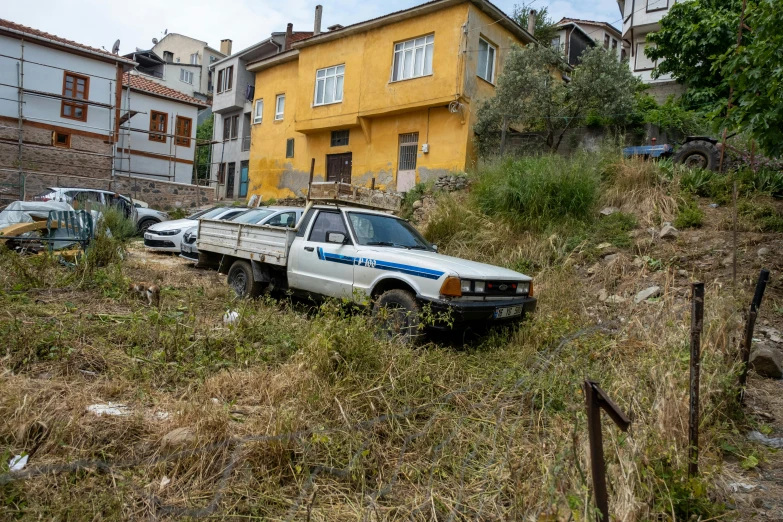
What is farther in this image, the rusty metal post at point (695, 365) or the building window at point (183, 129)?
the building window at point (183, 129)

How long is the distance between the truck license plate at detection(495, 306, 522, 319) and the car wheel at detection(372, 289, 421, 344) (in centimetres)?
84

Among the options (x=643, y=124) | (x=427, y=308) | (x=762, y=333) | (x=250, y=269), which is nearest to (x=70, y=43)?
(x=250, y=269)

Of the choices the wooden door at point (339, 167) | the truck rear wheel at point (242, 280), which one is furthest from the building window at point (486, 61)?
the truck rear wheel at point (242, 280)

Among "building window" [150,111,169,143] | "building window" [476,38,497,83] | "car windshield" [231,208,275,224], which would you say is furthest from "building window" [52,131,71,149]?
"car windshield" [231,208,275,224]

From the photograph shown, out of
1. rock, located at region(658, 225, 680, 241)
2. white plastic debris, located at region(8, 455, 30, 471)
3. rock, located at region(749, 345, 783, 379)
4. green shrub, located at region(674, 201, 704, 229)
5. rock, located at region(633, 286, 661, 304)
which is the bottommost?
white plastic debris, located at region(8, 455, 30, 471)

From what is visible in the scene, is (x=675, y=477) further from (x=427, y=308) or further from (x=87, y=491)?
(x=87, y=491)

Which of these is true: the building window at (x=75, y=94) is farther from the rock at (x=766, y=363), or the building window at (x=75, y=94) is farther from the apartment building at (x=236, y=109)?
the rock at (x=766, y=363)

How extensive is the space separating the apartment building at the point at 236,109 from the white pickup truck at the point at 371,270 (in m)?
23.7

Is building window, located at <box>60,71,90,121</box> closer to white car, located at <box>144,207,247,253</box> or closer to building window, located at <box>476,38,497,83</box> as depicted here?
white car, located at <box>144,207,247,253</box>

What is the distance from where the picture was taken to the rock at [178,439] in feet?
9.33

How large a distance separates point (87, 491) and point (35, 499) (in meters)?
0.21

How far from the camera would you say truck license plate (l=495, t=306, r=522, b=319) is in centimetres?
530

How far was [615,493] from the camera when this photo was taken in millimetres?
2430

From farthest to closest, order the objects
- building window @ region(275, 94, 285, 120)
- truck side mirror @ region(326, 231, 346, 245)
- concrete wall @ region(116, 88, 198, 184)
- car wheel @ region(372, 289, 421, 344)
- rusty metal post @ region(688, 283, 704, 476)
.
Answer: concrete wall @ region(116, 88, 198, 184) → building window @ region(275, 94, 285, 120) → truck side mirror @ region(326, 231, 346, 245) → car wheel @ region(372, 289, 421, 344) → rusty metal post @ region(688, 283, 704, 476)
